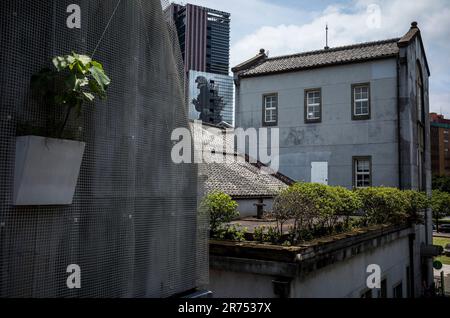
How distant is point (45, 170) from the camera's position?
3.82 metres

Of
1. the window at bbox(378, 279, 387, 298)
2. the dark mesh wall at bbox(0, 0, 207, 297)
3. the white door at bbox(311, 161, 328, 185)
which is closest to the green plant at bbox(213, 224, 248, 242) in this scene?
the dark mesh wall at bbox(0, 0, 207, 297)

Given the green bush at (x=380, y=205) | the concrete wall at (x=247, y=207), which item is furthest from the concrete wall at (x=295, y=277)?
the concrete wall at (x=247, y=207)

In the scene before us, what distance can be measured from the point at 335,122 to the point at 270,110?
402 cm

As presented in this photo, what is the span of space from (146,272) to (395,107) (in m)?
17.4

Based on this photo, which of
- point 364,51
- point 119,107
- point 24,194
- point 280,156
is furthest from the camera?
point 280,156

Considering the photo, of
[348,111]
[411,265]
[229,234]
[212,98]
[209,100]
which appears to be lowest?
[411,265]

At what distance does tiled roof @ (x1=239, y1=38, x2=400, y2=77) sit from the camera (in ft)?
66.2

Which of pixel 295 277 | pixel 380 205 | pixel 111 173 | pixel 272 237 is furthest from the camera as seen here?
pixel 380 205

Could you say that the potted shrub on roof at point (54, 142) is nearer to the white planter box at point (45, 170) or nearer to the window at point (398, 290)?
A: the white planter box at point (45, 170)

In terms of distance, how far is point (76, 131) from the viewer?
4.34 metres

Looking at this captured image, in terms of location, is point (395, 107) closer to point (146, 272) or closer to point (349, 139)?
point (349, 139)

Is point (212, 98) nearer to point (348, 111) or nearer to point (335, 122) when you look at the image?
point (335, 122)

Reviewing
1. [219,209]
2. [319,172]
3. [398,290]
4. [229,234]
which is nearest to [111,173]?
[219,209]
